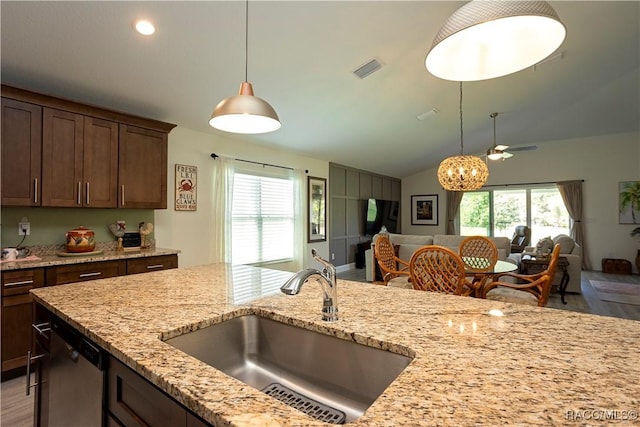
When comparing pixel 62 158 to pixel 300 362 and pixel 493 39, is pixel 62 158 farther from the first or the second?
pixel 493 39

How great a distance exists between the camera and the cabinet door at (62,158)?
8.33 ft

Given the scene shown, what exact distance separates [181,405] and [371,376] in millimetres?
523

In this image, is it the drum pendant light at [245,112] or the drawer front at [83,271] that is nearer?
the drum pendant light at [245,112]

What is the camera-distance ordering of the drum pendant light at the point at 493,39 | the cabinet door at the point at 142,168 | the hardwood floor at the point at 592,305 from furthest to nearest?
the hardwood floor at the point at 592,305 → the cabinet door at the point at 142,168 → the drum pendant light at the point at 493,39

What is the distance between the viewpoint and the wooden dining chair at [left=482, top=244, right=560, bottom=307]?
2338mm

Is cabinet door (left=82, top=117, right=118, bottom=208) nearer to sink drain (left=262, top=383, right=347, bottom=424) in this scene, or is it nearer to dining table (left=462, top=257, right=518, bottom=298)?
sink drain (left=262, top=383, right=347, bottom=424)

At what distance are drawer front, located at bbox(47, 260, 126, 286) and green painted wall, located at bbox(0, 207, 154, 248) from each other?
660 mm

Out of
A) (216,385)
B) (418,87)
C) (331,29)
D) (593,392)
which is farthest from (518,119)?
(216,385)

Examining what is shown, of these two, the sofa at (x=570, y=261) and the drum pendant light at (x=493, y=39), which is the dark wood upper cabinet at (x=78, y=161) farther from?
the sofa at (x=570, y=261)

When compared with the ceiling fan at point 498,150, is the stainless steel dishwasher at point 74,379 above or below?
below

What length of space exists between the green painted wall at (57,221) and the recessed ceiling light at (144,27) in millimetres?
1864

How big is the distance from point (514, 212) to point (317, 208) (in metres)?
5.46

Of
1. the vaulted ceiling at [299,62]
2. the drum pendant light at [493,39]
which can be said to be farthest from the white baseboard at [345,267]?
the drum pendant light at [493,39]

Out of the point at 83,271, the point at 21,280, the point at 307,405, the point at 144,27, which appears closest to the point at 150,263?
the point at 83,271
